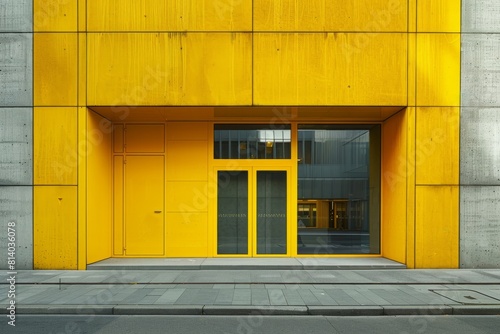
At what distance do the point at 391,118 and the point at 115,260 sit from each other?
28.5 feet

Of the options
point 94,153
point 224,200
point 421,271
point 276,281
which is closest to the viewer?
point 276,281

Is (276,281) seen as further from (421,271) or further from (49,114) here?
(49,114)

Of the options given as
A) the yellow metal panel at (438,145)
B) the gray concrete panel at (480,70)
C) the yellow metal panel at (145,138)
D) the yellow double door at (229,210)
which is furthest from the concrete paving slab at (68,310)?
the gray concrete panel at (480,70)

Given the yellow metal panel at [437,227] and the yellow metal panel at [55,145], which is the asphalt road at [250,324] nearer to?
the yellow metal panel at [437,227]

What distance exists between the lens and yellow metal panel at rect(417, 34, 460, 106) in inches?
413

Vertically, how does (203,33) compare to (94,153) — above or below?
above

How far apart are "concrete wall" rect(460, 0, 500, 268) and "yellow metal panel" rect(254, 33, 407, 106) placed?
1728 millimetres

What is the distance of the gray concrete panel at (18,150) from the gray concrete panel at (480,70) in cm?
1124

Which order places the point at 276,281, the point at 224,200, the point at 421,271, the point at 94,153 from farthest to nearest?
1. the point at 224,200
2. the point at 94,153
3. the point at 421,271
4. the point at 276,281

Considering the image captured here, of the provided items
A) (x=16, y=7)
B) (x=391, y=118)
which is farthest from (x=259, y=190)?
(x=16, y=7)

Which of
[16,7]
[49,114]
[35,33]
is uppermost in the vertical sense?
[16,7]

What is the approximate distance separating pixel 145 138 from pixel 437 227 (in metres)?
8.41

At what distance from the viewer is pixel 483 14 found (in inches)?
417

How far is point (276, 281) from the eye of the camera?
353 inches
